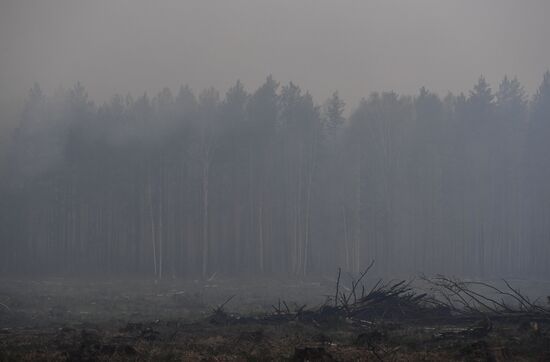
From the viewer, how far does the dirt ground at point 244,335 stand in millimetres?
10812

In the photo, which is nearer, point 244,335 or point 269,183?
point 244,335

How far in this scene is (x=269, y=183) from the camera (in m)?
49.6

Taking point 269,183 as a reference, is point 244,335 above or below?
below

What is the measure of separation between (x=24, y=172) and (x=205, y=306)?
31869mm

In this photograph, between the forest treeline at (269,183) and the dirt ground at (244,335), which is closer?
the dirt ground at (244,335)

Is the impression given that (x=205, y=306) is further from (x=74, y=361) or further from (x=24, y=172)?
(x=24, y=172)

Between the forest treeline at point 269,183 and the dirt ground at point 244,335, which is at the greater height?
the forest treeline at point 269,183

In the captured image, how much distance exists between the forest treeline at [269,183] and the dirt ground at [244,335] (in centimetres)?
2293

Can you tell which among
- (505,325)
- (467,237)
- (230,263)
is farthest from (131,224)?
(505,325)

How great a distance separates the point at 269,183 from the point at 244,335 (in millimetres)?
36095

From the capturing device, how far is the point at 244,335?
1368cm

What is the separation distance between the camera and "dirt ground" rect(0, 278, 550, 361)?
10.8 m

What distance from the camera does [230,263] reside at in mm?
48594

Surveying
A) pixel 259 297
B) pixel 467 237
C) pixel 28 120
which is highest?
pixel 28 120
